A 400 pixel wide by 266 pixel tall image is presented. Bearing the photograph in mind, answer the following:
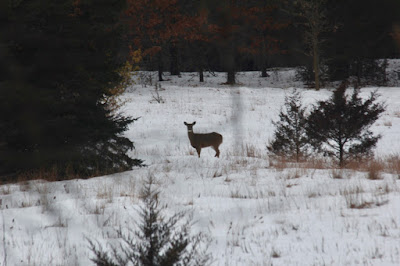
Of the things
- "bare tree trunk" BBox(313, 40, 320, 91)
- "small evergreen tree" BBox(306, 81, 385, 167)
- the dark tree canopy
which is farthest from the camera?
"bare tree trunk" BBox(313, 40, 320, 91)

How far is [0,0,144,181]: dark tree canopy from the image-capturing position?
187 centimetres

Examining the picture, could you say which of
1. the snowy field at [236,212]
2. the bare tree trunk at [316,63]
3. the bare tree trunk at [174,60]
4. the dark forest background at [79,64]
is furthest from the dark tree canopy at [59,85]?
the bare tree trunk at [174,60]

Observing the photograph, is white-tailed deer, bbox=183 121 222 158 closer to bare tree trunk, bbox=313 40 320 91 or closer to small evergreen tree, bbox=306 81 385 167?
small evergreen tree, bbox=306 81 385 167

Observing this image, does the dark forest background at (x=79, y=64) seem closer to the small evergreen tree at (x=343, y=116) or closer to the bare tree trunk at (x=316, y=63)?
the small evergreen tree at (x=343, y=116)

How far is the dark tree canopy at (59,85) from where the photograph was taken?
1.87 meters

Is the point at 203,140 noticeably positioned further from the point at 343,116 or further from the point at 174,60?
the point at 174,60

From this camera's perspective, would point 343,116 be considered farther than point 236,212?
Yes

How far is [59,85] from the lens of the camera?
13.9 ft

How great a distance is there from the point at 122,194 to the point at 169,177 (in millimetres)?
1383

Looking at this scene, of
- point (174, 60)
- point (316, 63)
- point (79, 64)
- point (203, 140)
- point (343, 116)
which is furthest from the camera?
point (174, 60)

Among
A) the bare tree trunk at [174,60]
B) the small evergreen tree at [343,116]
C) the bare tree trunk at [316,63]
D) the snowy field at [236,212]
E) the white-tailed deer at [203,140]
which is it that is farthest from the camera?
the bare tree trunk at [174,60]

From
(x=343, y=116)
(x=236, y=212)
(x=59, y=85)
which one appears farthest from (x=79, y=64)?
(x=343, y=116)

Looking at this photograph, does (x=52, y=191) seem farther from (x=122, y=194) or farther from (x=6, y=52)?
(x=6, y=52)

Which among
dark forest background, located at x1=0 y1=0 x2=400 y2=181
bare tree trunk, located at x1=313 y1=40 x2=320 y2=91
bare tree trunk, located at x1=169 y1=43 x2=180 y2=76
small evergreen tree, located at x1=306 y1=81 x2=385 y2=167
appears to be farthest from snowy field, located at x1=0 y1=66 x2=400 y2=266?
bare tree trunk, located at x1=169 y1=43 x2=180 y2=76
